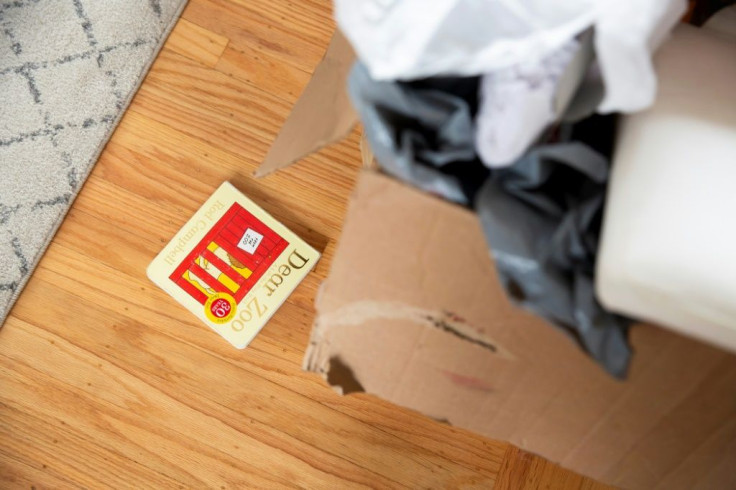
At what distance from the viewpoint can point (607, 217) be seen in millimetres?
552

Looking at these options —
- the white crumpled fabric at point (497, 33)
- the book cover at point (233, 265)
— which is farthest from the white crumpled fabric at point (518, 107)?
the book cover at point (233, 265)

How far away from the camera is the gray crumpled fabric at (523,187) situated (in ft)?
1.77

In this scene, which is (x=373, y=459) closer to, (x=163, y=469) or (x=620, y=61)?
(x=163, y=469)

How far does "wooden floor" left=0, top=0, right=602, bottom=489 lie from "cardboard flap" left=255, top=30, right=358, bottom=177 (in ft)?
1.35

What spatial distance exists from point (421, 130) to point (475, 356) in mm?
222

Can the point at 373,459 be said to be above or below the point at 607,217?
below

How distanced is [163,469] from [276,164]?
600 mm

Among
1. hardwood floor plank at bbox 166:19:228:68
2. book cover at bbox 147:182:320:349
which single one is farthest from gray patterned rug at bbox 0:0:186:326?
book cover at bbox 147:182:320:349

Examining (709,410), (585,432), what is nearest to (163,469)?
(585,432)

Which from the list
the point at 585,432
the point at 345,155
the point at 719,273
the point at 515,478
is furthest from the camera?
the point at 345,155

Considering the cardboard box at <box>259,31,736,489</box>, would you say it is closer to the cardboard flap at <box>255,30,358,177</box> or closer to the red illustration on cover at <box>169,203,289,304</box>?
the cardboard flap at <box>255,30,358,177</box>

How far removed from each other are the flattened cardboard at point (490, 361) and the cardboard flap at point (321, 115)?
0.10 metres

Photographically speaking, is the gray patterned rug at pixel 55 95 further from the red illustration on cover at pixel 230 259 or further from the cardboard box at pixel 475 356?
the cardboard box at pixel 475 356

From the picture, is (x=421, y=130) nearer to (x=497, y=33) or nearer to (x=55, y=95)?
(x=497, y=33)
